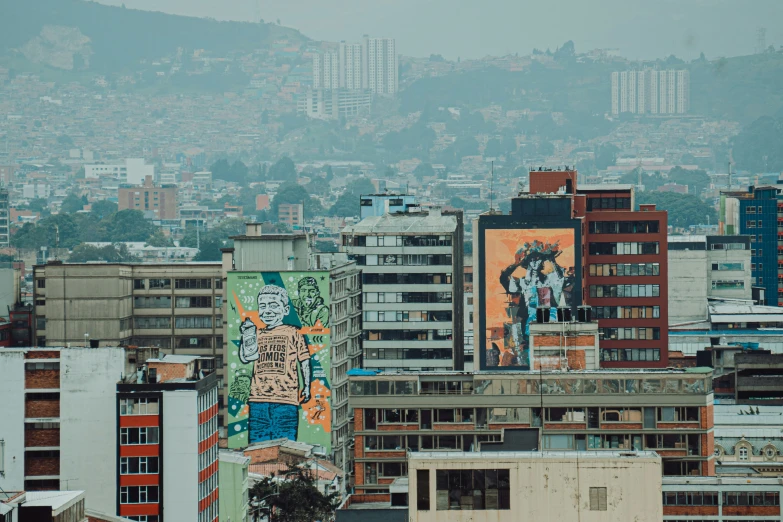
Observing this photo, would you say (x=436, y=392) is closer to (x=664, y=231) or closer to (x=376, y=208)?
(x=664, y=231)

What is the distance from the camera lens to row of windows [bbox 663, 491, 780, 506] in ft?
167

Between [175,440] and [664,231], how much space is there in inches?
1616

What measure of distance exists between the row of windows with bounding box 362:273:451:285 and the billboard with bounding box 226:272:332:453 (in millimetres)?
10365

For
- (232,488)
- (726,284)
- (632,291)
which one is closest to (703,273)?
(726,284)

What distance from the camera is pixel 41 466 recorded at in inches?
2018

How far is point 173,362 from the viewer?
52.0 metres

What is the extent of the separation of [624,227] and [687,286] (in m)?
28.4

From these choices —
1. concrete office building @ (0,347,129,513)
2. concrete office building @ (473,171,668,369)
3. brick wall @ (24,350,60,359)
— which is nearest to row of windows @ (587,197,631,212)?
concrete office building @ (473,171,668,369)

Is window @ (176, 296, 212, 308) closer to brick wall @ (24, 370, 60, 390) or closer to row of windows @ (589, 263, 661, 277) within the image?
row of windows @ (589, 263, 661, 277)


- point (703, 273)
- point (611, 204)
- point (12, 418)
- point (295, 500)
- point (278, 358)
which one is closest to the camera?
point (12, 418)

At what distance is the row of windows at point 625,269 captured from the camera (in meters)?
87.2

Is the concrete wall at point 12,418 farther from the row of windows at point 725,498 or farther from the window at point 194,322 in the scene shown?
the window at point 194,322

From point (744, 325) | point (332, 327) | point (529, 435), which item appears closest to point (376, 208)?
point (744, 325)

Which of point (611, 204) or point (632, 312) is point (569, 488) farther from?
point (611, 204)
